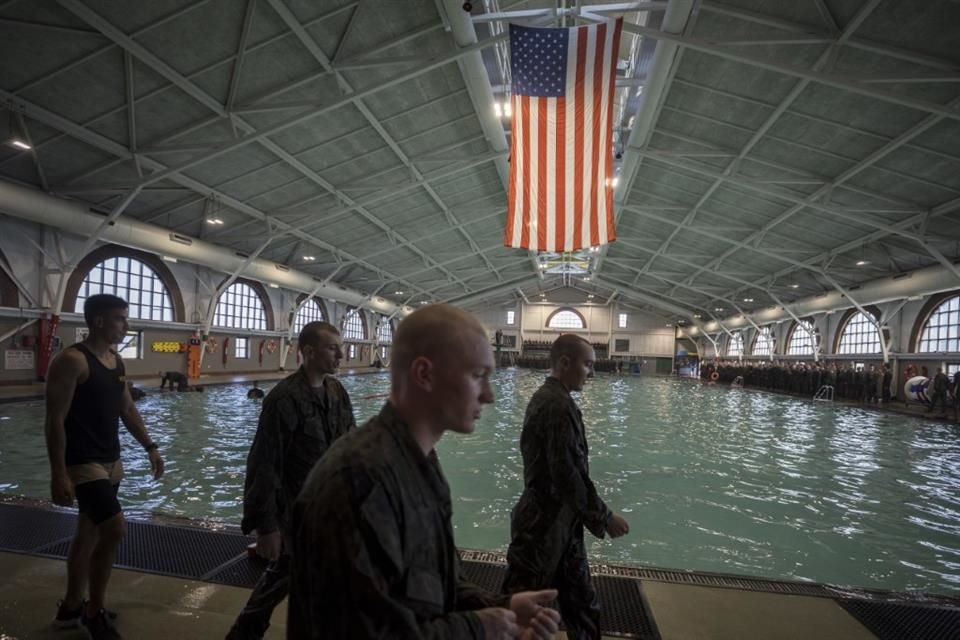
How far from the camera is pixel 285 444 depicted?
2.67 meters

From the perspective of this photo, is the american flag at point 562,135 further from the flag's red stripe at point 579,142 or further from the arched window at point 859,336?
Result: the arched window at point 859,336

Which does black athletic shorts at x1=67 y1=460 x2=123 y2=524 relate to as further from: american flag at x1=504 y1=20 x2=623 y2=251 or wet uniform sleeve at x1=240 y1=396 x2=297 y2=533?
american flag at x1=504 y1=20 x2=623 y2=251

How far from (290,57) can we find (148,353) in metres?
15.4

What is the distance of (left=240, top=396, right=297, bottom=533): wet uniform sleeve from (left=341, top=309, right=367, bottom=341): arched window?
104 feet

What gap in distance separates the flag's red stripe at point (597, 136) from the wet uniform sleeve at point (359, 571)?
9687 millimetres

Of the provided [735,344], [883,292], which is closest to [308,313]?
[883,292]

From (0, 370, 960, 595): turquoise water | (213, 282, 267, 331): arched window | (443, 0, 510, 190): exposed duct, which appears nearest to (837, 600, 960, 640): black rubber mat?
(0, 370, 960, 595): turquoise water

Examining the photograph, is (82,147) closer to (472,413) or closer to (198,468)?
(198,468)

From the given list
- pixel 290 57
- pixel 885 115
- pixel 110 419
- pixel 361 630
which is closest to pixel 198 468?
pixel 110 419

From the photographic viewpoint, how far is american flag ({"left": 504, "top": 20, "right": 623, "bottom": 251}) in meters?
8.87

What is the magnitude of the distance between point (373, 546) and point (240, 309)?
26954 millimetres

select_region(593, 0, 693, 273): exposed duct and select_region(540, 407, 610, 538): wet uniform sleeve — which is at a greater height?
select_region(593, 0, 693, 273): exposed duct

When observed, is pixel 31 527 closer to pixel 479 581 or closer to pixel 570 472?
pixel 479 581

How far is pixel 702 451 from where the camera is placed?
8992 mm
